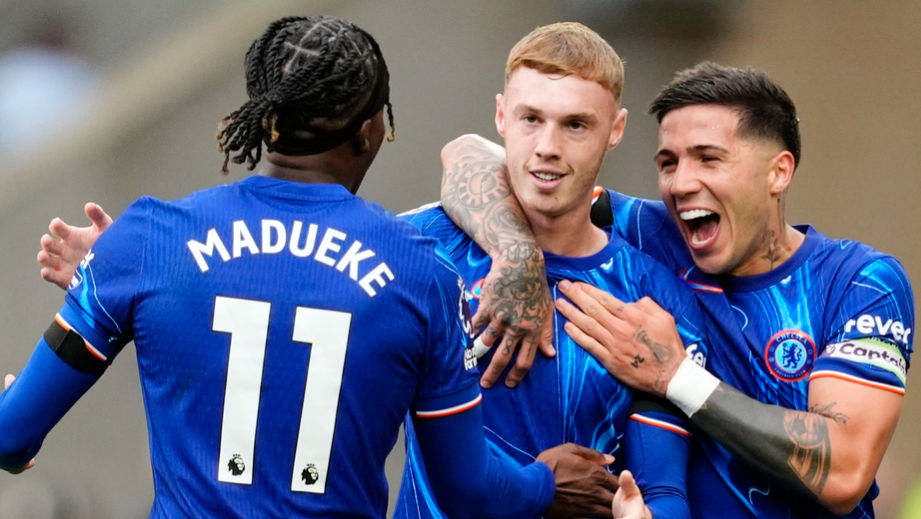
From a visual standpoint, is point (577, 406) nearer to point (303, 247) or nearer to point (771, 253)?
point (771, 253)

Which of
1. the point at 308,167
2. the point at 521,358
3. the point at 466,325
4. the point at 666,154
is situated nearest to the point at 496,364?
the point at 521,358

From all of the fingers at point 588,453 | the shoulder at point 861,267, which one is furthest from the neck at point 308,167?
the shoulder at point 861,267

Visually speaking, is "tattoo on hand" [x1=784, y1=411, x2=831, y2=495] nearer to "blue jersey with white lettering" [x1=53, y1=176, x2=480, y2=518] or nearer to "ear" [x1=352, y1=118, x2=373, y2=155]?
"blue jersey with white lettering" [x1=53, y1=176, x2=480, y2=518]

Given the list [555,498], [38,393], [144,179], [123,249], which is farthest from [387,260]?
[144,179]

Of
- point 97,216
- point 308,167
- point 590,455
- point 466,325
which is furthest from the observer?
point 590,455

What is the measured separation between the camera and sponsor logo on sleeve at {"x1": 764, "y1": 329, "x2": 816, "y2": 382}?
2922mm

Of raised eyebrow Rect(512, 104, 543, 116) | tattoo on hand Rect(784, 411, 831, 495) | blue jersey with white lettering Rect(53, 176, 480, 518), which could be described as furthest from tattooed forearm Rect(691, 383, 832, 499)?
blue jersey with white lettering Rect(53, 176, 480, 518)

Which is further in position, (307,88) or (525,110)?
(525,110)

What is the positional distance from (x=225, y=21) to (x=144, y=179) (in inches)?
50.8

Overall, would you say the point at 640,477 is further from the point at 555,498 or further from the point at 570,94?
the point at 570,94

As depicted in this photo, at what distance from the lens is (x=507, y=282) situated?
2824 mm

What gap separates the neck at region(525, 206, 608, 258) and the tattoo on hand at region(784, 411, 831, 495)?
2.23 ft

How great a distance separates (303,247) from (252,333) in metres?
0.18

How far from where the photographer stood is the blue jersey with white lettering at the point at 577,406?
2811mm
